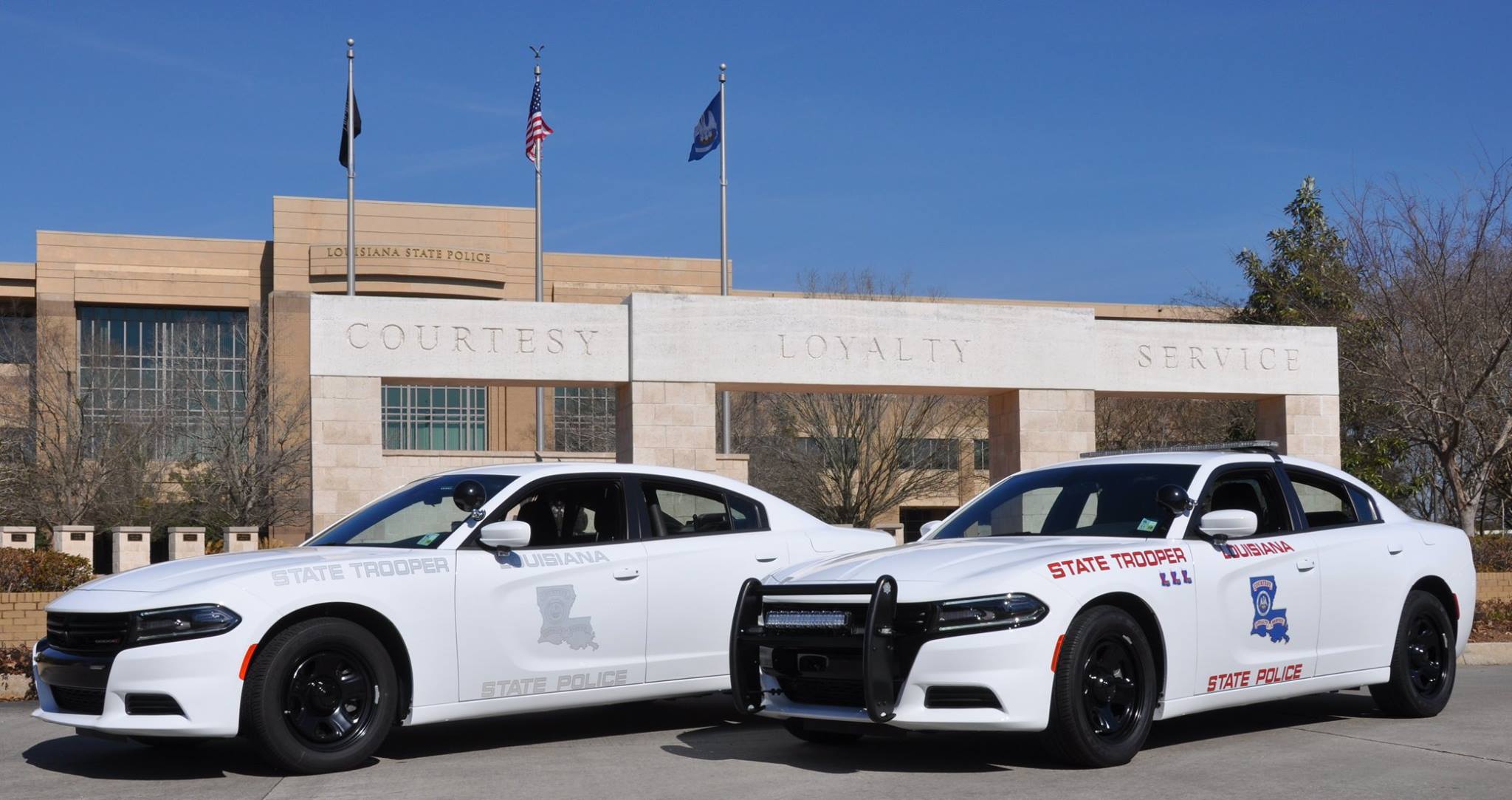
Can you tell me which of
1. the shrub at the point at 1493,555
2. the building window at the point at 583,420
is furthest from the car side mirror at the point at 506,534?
the building window at the point at 583,420

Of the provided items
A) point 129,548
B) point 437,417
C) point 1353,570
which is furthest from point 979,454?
point 1353,570

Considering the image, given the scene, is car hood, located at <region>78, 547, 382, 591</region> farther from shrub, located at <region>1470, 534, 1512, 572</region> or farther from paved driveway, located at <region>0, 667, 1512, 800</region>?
shrub, located at <region>1470, 534, 1512, 572</region>

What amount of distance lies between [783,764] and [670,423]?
16.3m

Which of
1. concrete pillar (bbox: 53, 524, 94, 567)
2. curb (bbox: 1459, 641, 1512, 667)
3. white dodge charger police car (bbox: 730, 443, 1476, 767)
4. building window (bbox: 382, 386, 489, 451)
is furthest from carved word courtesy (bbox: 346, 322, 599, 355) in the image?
building window (bbox: 382, 386, 489, 451)

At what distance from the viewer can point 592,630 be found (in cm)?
823

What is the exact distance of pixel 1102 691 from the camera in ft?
23.4

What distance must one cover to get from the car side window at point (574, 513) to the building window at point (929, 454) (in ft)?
133

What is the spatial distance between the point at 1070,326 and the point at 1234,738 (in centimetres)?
1784

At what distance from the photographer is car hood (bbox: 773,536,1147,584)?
707 cm

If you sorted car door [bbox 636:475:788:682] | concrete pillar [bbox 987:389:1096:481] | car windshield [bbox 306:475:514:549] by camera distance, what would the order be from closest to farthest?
car windshield [bbox 306:475:514:549]
car door [bbox 636:475:788:682]
concrete pillar [bbox 987:389:1096:481]

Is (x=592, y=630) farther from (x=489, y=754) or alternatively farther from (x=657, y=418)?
(x=657, y=418)

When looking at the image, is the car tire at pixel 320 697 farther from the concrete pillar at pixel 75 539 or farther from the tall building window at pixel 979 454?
the tall building window at pixel 979 454

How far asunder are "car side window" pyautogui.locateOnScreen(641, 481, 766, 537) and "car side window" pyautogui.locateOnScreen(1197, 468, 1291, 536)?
274 centimetres

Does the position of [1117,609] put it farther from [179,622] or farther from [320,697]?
[179,622]
